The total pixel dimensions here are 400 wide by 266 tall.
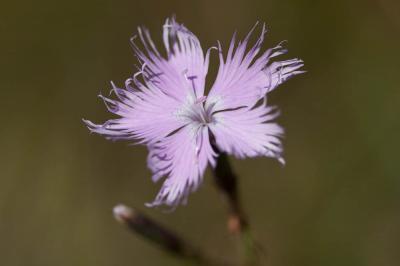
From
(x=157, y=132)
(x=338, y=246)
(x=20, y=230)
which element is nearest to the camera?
(x=157, y=132)

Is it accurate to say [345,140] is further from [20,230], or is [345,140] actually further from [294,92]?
[20,230]

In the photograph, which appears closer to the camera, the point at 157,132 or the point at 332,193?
the point at 157,132

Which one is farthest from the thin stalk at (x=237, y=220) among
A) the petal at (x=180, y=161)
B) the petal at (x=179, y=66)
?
the petal at (x=179, y=66)

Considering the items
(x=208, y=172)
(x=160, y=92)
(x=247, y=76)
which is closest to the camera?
(x=247, y=76)

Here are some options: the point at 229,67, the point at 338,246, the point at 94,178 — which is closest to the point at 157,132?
the point at 229,67

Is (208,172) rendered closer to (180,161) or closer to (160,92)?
(160,92)

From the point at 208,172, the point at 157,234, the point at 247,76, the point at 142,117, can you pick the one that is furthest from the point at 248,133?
the point at 208,172

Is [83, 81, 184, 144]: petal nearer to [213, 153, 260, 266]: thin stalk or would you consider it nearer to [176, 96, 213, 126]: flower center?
[176, 96, 213, 126]: flower center

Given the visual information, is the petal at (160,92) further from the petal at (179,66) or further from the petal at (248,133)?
the petal at (248,133)
